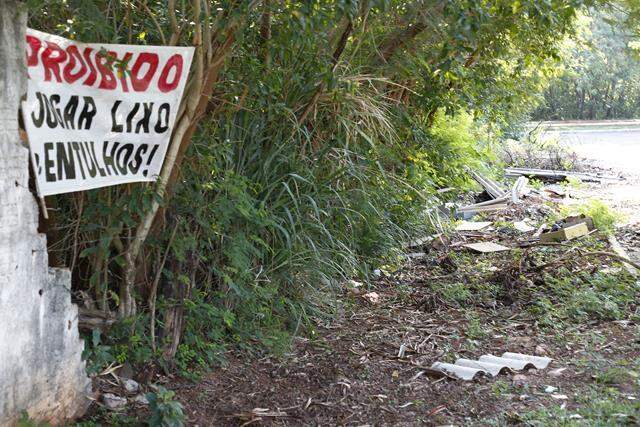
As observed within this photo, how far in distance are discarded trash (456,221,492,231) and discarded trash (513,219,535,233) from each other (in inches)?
15.6

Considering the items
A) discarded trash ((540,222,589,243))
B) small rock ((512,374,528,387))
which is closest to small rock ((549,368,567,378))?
small rock ((512,374,528,387))

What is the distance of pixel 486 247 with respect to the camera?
10273 mm

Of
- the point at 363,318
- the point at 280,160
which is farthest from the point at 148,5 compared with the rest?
the point at 363,318

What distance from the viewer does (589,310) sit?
7391 millimetres

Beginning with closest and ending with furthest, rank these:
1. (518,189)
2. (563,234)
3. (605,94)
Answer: (563,234)
(518,189)
(605,94)

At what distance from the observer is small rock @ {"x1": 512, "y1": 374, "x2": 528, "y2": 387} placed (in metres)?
5.55

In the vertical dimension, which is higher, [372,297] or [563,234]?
[563,234]

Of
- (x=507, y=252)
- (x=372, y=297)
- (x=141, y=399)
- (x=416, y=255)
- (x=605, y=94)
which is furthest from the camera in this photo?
(x=605, y=94)

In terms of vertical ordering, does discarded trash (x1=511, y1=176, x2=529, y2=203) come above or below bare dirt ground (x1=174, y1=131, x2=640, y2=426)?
below

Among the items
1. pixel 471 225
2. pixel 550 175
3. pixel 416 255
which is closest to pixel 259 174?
pixel 416 255

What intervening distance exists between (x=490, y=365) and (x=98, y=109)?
320cm

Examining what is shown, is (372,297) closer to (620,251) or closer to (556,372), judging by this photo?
(556,372)

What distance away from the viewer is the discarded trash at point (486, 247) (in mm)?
10156

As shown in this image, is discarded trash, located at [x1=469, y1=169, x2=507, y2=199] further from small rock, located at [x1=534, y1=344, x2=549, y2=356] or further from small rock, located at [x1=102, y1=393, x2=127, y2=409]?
small rock, located at [x1=102, y1=393, x2=127, y2=409]
